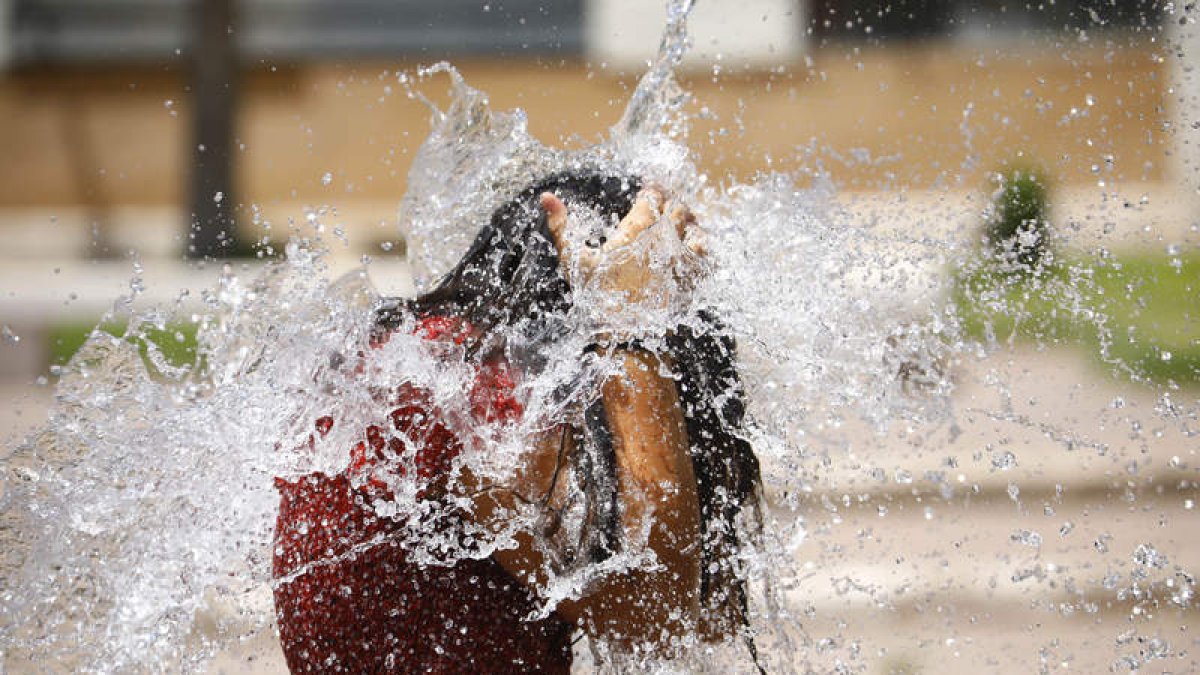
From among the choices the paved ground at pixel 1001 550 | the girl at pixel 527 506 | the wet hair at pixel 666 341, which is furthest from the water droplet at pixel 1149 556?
the girl at pixel 527 506

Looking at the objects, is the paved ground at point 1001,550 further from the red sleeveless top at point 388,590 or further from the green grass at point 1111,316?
the red sleeveless top at point 388,590

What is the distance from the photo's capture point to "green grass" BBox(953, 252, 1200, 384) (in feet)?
19.6

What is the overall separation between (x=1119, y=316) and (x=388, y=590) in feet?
20.2

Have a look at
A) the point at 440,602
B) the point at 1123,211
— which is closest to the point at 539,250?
the point at 440,602

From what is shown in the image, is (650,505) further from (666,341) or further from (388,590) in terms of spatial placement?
(388,590)

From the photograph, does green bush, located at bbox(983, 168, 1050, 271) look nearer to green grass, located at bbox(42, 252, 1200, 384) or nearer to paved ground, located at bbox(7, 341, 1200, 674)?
green grass, located at bbox(42, 252, 1200, 384)

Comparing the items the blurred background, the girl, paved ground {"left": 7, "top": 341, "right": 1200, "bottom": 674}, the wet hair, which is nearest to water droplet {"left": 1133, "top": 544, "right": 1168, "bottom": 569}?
paved ground {"left": 7, "top": 341, "right": 1200, "bottom": 674}

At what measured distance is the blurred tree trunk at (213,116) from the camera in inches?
346

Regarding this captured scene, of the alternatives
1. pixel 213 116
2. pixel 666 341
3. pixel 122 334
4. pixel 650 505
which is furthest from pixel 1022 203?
pixel 650 505

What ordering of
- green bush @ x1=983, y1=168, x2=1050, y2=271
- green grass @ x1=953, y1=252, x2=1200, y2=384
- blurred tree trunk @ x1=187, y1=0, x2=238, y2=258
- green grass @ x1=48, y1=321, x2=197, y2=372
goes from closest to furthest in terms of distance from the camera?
green grass @ x1=953, y1=252, x2=1200, y2=384, green bush @ x1=983, y1=168, x2=1050, y2=271, green grass @ x1=48, y1=321, x2=197, y2=372, blurred tree trunk @ x1=187, y1=0, x2=238, y2=258

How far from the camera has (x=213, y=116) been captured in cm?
899

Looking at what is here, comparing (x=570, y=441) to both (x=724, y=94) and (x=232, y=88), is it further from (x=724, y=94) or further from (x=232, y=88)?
(x=724, y=94)

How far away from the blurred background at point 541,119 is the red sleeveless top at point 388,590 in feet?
14.4

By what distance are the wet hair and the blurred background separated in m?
4.03
